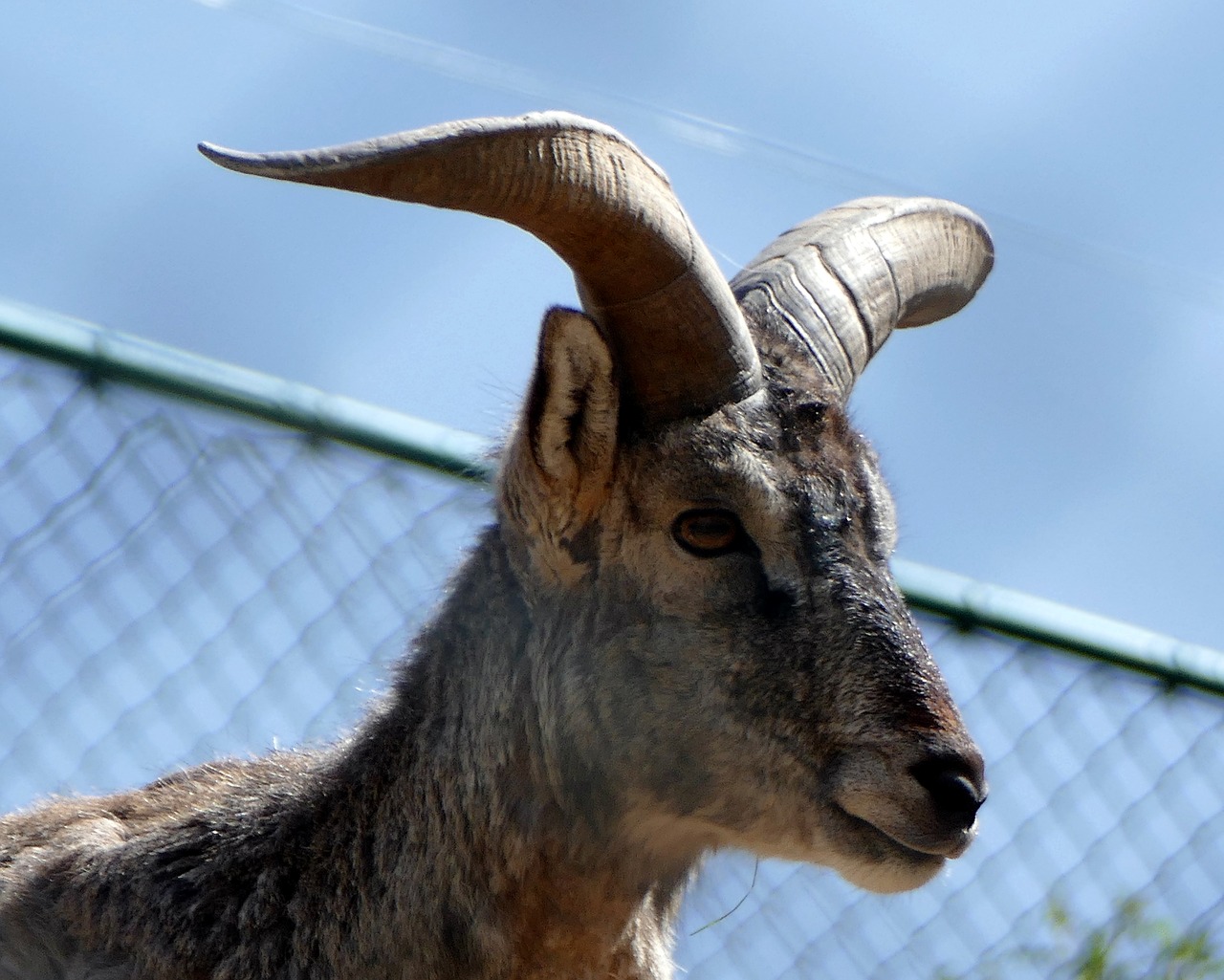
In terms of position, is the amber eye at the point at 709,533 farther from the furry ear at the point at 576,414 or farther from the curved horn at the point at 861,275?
the curved horn at the point at 861,275

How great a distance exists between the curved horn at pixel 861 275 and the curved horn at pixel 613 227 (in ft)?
1.53

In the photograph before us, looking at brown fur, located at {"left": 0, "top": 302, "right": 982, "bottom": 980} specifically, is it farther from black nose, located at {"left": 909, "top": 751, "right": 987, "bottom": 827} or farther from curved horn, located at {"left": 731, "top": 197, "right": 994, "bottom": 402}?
curved horn, located at {"left": 731, "top": 197, "right": 994, "bottom": 402}

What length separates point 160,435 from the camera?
4.98 meters

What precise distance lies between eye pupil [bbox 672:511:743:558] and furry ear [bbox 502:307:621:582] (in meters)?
0.18

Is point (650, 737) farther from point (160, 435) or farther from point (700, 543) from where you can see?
point (160, 435)

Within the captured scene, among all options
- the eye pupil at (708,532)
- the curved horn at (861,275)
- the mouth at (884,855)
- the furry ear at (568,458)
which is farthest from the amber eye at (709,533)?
the curved horn at (861,275)

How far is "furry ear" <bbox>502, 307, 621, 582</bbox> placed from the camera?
3561 millimetres

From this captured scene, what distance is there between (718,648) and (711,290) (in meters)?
0.75

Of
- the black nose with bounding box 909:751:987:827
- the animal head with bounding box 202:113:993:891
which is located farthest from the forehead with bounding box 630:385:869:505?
the black nose with bounding box 909:751:987:827

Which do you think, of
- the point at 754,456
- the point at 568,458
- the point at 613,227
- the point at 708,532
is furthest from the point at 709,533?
the point at 613,227

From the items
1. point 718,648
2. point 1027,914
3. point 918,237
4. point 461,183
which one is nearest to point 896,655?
point 718,648

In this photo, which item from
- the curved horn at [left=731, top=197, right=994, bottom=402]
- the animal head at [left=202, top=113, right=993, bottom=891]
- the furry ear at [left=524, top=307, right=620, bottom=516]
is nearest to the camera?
the animal head at [left=202, top=113, right=993, bottom=891]

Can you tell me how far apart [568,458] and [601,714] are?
511mm

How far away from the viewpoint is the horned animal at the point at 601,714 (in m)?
3.41
